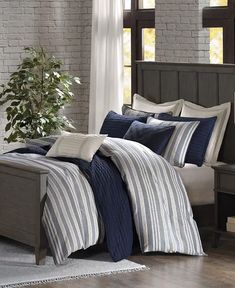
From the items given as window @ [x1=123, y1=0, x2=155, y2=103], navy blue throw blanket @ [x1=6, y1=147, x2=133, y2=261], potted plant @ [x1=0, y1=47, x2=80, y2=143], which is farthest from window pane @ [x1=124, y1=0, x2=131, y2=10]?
navy blue throw blanket @ [x1=6, y1=147, x2=133, y2=261]

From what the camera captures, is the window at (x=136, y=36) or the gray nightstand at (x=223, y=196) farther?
the window at (x=136, y=36)

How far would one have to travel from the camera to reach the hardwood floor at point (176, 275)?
561cm

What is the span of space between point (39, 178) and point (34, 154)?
2.43 feet

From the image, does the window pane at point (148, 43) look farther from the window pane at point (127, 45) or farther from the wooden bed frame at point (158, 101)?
the wooden bed frame at point (158, 101)

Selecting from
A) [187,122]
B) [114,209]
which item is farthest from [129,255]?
[187,122]

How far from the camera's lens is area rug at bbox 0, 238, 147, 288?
5.72 m

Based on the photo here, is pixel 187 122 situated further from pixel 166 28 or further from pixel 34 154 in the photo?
pixel 166 28

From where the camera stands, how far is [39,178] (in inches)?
241

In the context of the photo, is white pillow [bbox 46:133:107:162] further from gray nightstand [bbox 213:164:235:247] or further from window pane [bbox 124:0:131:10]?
window pane [bbox 124:0:131:10]

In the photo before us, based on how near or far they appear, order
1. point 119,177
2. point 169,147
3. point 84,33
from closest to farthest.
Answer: point 119,177
point 169,147
point 84,33

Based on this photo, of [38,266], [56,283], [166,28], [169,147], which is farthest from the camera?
[166,28]

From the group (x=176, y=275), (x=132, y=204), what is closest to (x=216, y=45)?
(x=132, y=204)

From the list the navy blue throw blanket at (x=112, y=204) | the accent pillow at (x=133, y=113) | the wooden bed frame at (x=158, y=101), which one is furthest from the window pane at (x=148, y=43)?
the navy blue throw blanket at (x=112, y=204)

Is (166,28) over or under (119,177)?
over
